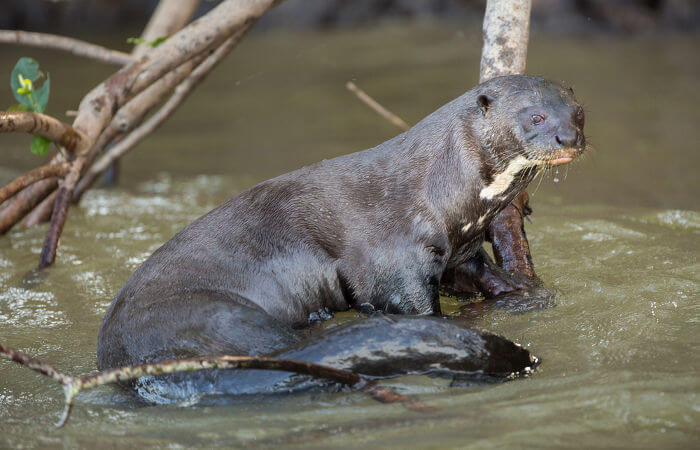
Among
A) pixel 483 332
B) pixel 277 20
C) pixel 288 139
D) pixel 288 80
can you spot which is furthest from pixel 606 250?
pixel 277 20

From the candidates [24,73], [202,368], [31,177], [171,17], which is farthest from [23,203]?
[202,368]

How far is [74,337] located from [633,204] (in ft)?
12.3

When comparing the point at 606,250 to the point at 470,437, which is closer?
the point at 470,437

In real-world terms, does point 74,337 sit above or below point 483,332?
below

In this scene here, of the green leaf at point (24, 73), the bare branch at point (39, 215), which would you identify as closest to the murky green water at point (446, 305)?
the bare branch at point (39, 215)

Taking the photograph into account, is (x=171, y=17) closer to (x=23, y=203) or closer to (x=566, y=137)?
(x=23, y=203)

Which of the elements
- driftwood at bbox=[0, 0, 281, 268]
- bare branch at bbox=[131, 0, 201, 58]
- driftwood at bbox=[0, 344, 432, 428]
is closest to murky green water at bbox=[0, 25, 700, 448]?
driftwood at bbox=[0, 344, 432, 428]

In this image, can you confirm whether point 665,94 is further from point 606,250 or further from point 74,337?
point 74,337

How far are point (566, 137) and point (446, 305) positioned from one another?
0.99 metres

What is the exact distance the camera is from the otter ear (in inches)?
123

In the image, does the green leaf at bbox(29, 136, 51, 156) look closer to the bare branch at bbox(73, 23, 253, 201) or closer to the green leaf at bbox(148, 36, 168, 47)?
the green leaf at bbox(148, 36, 168, 47)

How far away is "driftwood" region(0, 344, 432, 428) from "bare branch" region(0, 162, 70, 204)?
63.4 inches

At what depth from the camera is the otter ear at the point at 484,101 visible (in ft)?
10.2

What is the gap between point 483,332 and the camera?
2.68m
